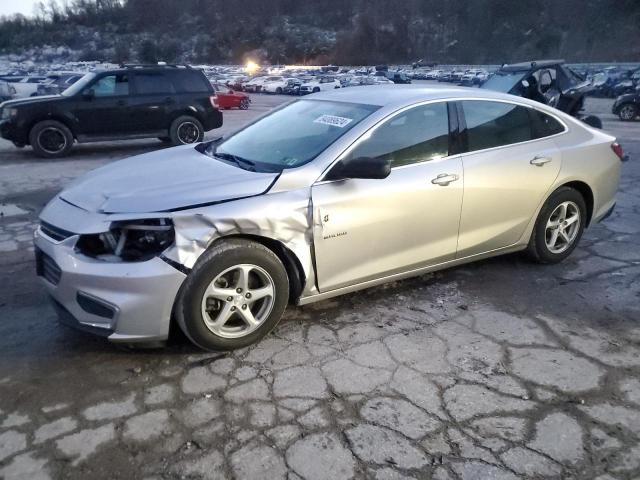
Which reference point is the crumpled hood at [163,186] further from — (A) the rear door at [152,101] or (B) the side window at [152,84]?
(B) the side window at [152,84]

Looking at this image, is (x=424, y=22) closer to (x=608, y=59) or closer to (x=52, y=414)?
(x=608, y=59)

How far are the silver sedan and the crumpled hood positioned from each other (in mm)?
11

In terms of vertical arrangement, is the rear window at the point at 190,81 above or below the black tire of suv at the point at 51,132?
above

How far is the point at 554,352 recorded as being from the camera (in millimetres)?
3219

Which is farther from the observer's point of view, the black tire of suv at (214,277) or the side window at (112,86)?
the side window at (112,86)

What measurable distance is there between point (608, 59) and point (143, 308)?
256 ft

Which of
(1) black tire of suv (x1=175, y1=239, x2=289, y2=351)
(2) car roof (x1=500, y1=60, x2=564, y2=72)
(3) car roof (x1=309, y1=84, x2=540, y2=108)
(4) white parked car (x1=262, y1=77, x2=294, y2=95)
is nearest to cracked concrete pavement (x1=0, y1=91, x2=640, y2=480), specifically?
(1) black tire of suv (x1=175, y1=239, x2=289, y2=351)

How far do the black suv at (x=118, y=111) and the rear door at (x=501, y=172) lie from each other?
837 centimetres

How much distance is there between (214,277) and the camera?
298cm

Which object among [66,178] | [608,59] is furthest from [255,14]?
[66,178]

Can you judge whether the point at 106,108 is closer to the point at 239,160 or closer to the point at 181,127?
the point at 181,127

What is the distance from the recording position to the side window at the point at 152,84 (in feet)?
35.3

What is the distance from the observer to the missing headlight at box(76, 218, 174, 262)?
2902 mm

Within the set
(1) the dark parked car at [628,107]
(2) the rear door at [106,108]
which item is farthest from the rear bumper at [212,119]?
(1) the dark parked car at [628,107]
